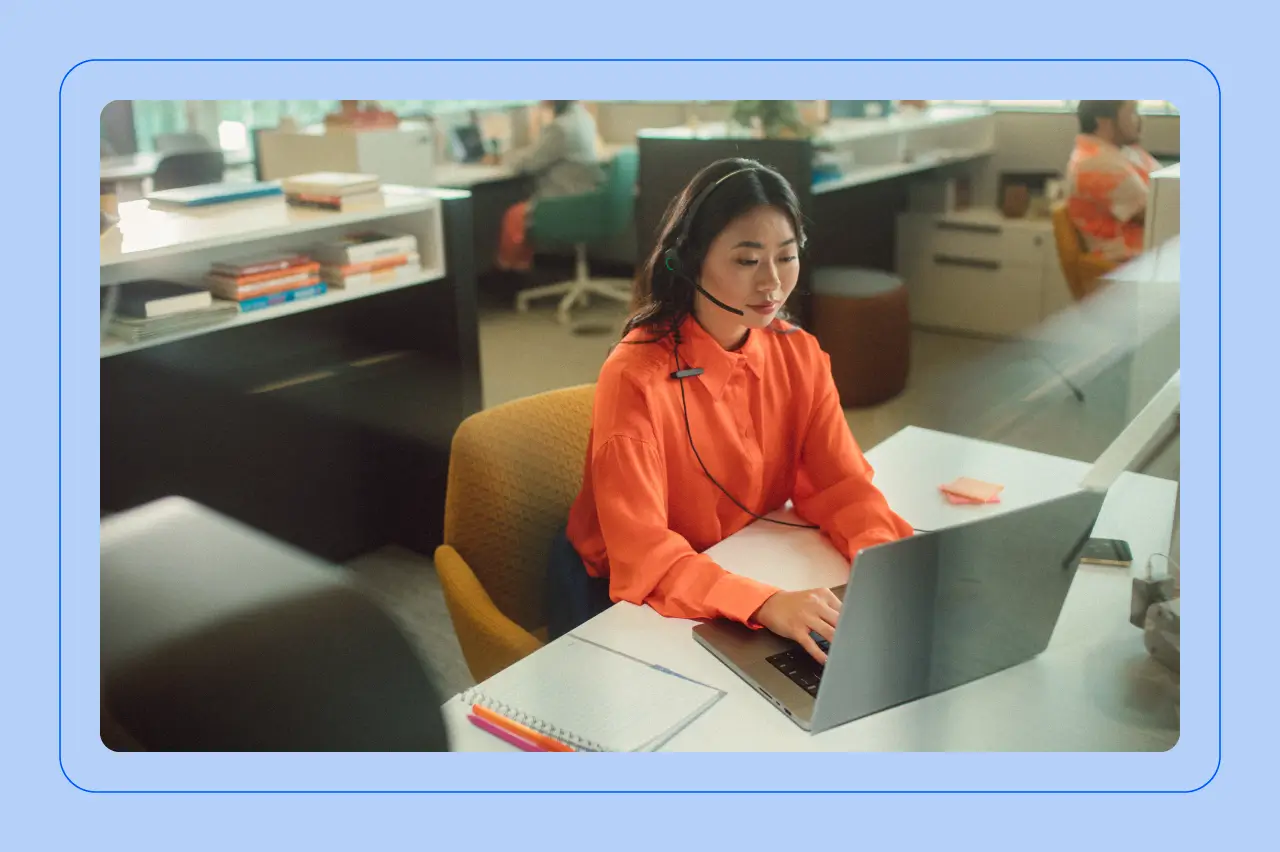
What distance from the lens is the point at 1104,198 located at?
310 centimetres

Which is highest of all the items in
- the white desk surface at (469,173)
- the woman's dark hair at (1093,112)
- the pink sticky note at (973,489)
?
the white desk surface at (469,173)

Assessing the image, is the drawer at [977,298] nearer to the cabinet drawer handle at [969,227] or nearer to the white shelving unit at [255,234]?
the cabinet drawer handle at [969,227]

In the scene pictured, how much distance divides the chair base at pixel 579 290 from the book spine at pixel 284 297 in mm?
2610

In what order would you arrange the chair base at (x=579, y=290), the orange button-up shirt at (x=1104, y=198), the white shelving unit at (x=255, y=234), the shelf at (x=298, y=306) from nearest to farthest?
1. the white shelving unit at (x=255, y=234)
2. the shelf at (x=298, y=306)
3. the orange button-up shirt at (x=1104, y=198)
4. the chair base at (x=579, y=290)

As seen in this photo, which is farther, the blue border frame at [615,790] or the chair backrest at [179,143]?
the chair backrest at [179,143]

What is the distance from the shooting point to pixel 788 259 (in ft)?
4.90

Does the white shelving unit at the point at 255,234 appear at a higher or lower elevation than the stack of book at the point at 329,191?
lower

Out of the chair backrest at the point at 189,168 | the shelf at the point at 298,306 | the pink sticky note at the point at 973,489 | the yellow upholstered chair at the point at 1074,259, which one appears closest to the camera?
the pink sticky note at the point at 973,489

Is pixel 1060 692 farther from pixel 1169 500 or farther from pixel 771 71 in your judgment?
pixel 771 71

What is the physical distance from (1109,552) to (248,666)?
1.04 meters

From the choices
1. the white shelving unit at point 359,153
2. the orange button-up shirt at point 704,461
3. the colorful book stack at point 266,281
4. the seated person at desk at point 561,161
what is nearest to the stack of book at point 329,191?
the colorful book stack at point 266,281

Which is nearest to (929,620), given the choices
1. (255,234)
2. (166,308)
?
(166,308)

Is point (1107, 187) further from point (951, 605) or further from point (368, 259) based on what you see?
point (951, 605)

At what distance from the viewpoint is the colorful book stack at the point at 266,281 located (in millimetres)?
2334
